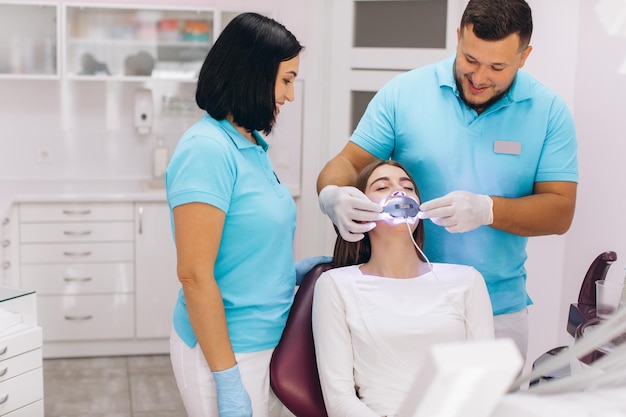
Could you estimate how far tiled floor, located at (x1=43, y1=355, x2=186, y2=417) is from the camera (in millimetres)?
3395

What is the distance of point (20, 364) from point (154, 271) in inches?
70.1

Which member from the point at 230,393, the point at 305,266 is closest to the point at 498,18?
the point at 305,266

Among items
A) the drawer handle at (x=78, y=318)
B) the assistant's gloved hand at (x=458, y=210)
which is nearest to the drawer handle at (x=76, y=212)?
the drawer handle at (x=78, y=318)

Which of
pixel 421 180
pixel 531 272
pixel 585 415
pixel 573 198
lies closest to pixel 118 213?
pixel 531 272

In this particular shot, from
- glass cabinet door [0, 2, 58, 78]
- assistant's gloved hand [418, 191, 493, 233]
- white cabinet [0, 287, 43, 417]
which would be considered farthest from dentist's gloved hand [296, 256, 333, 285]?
glass cabinet door [0, 2, 58, 78]

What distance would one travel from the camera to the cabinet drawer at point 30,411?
7.61ft

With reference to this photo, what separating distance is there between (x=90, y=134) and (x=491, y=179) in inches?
119

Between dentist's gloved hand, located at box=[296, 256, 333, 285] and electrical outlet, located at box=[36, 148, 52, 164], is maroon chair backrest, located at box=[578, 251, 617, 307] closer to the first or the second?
dentist's gloved hand, located at box=[296, 256, 333, 285]

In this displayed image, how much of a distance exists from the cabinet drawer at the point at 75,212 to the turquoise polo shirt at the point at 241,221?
236 centimetres

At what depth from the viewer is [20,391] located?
7.57 ft

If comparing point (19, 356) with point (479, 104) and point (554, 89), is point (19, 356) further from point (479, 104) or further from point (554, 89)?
point (554, 89)

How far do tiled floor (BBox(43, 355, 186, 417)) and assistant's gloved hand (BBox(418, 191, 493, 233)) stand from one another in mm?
2015

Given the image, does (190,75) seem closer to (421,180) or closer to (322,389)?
(421,180)

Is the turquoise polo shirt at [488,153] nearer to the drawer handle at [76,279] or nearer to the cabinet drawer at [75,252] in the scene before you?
the cabinet drawer at [75,252]
